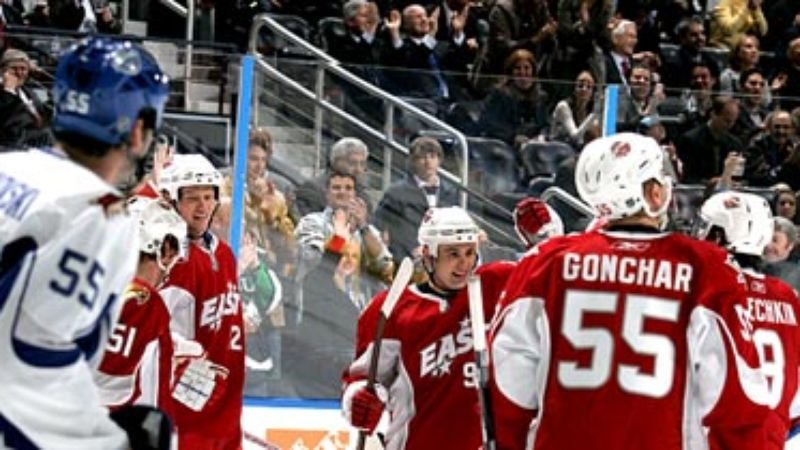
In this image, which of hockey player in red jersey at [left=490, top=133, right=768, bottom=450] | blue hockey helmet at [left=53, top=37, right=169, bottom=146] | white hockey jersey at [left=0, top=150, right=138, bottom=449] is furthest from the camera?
hockey player in red jersey at [left=490, top=133, right=768, bottom=450]

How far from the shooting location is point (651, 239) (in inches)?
195

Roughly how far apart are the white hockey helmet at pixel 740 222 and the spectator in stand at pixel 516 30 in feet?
15.3

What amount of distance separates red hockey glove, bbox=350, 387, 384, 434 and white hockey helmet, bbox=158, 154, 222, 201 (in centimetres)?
96

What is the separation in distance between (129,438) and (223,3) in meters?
8.29

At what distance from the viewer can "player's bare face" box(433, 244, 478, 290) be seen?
6.51 m

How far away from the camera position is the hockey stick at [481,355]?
5.41 metres

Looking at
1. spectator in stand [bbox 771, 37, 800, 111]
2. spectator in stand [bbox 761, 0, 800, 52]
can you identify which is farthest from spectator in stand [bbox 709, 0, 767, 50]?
spectator in stand [bbox 771, 37, 800, 111]

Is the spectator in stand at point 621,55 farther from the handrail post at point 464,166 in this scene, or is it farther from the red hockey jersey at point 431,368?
the red hockey jersey at point 431,368

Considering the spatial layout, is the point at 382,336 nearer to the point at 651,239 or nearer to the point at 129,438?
the point at 651,239

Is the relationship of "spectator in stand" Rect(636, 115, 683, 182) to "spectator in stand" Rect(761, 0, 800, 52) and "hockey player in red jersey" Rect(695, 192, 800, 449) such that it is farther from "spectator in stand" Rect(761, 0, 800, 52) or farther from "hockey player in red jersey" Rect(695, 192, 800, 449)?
"spectator in stand" Rect(761, 0, 800, 52)

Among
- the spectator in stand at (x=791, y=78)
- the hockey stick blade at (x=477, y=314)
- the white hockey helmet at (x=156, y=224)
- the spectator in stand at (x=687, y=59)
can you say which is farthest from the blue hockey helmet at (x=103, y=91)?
the spectator in stand at (x=687, y=59)

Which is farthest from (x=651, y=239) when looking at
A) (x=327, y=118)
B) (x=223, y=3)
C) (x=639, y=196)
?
(x=223, y=3)

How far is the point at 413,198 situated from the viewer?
8.84 metres

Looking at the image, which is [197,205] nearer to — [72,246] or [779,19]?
[72,246]
